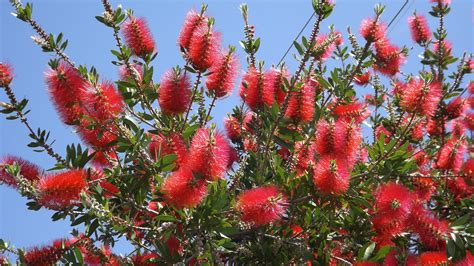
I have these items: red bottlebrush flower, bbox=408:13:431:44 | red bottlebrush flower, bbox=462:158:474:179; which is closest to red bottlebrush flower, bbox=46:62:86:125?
red bottlebrush flower, bbox=462:158:474:179

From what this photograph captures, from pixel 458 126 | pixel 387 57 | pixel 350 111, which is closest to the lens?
pixel 350 111

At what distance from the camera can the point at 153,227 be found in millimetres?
2938

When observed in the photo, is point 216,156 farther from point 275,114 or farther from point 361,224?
point 361,224

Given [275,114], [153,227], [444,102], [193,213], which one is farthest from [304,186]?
[444,102]

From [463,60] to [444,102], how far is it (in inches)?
16.5

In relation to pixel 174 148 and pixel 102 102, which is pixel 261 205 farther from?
pixel 102 102

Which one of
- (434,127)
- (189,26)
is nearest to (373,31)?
(189,26)

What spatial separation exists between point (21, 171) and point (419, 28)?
3.81 metres

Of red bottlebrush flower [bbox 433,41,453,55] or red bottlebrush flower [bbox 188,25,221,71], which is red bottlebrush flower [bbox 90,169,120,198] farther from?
red bottlebrush flower [bbox 433,41,453,55]

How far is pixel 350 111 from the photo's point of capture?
149 inches

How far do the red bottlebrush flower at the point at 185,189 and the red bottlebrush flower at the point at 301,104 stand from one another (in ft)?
2.51

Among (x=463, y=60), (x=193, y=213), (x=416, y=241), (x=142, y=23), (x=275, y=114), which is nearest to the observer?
(x=193, y=213)

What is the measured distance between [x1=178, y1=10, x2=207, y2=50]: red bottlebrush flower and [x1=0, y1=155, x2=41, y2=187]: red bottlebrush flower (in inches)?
44.0

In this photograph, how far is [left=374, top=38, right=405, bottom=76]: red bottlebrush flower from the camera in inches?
164
